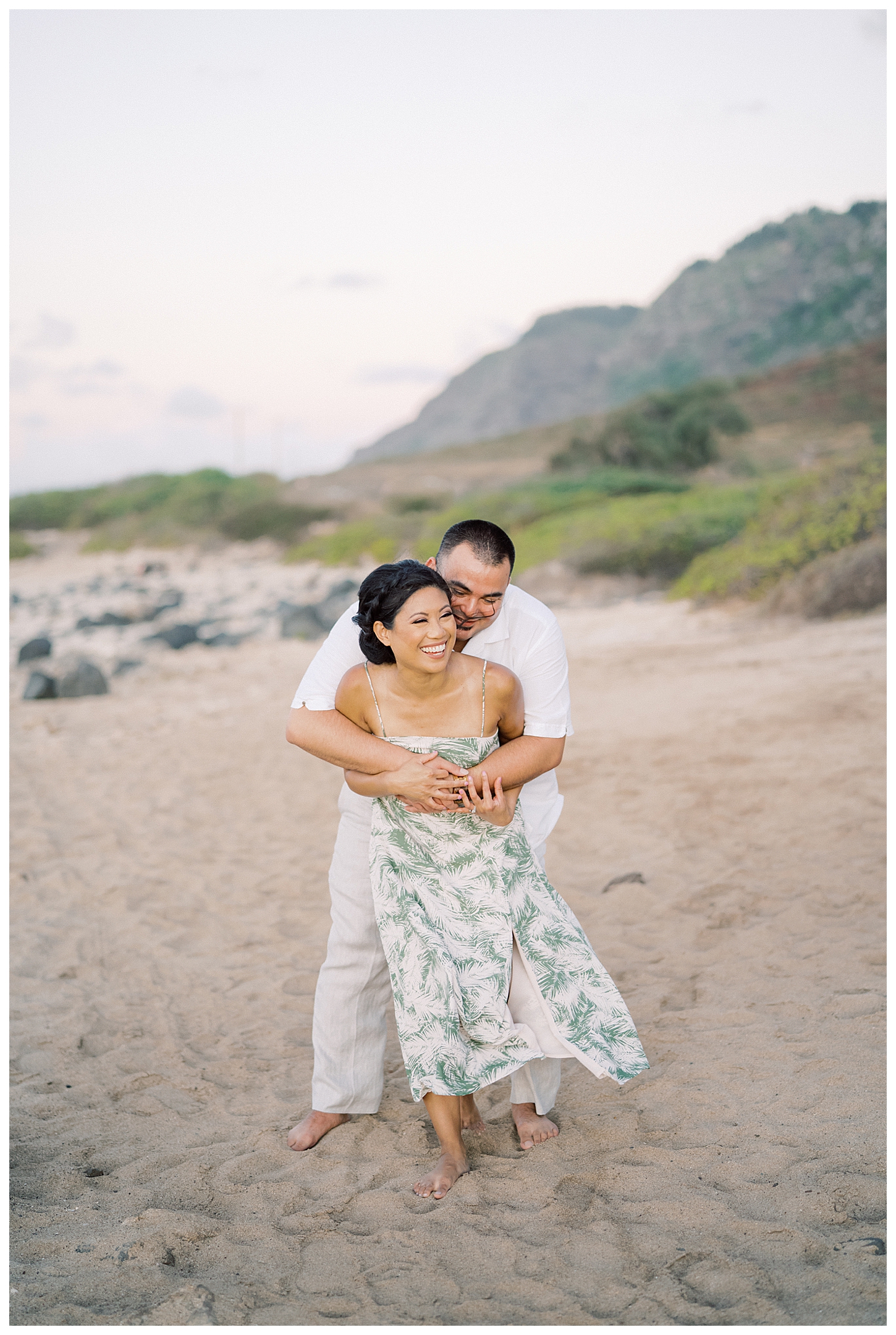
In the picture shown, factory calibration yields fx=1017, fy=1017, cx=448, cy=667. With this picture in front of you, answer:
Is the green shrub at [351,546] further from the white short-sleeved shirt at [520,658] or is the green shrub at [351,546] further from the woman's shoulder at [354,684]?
the woman's shoulder at [354,684]

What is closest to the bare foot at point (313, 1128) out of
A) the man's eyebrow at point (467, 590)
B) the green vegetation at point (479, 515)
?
the man's eyebrow at point (467, 590)

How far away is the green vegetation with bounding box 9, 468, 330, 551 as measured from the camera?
26.7 metres

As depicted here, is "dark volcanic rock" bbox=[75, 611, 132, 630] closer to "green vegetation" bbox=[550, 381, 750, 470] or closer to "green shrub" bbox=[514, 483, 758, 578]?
"green shrub" bbox=[514, 483, 758, 578]

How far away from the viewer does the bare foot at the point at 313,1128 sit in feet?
10.8

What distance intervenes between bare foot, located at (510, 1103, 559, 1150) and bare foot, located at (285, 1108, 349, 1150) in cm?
59

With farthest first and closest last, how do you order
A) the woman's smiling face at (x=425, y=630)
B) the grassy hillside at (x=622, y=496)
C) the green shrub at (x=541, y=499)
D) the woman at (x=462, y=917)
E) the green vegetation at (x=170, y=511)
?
the green vegetation at (x=170, y=511), the green shrub at (x=541, y=499), the grassy hillside at (x=622, y=496), the woman at (x=462, y=917), the woman's smiling face at (x=425, y=630)

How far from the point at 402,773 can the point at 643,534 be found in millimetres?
12629

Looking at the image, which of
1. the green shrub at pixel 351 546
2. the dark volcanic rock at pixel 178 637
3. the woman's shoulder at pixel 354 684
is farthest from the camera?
the green shrub at pixel 351 546

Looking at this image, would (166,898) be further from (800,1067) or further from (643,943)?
(800,1067)

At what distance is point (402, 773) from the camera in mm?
2982

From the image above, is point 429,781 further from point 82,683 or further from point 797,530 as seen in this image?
point 797,530

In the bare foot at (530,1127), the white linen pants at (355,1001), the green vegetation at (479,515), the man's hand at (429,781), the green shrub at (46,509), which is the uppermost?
the green shrub at (46,509)

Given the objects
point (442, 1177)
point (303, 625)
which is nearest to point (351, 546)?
point (303, 625)

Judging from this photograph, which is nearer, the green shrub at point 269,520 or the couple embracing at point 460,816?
the couple embracing at point 460,816
